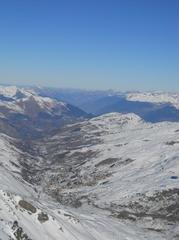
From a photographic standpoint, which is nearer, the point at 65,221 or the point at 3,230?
the point at 3,230

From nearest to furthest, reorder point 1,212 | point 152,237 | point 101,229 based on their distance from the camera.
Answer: point 1,212
point 101,229
point 152,237

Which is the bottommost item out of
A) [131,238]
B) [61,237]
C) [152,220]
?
[152,220]

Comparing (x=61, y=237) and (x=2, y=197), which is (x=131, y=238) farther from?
(x=2, y=197)

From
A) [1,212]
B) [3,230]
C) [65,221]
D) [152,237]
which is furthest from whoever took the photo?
[152,237]

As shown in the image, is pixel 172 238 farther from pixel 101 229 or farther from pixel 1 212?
pixel 1 212

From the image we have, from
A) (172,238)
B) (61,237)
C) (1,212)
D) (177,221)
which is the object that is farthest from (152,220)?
(1,212)

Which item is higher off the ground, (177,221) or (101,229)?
(101,229)

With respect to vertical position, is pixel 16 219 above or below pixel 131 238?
above

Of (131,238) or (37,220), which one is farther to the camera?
(131,238)

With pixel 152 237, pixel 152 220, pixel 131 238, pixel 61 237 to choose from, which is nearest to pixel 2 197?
pixel 61 237
